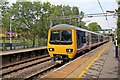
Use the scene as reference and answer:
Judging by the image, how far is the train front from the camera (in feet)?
54.0

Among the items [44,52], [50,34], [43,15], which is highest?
[43,15]

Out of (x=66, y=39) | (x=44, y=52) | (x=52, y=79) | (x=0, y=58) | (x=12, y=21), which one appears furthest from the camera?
(x=12, y=21)

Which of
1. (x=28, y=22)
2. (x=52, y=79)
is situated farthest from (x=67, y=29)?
(x=28, y=22)

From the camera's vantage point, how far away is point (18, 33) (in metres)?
44.1

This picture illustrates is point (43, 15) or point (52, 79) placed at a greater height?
point (43, 15)

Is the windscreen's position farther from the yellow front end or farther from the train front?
the yellow front end

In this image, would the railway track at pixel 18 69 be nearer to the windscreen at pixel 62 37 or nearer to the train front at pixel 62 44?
the train front at pixel 62 44

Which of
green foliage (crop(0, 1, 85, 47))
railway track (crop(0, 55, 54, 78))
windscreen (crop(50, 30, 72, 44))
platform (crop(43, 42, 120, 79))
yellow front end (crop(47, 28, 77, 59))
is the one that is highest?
green foliage (crop(0, 1, 85, 47))

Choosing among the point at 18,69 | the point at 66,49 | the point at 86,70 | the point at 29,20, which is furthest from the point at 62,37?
the point at 29,20

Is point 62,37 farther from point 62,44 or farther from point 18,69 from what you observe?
point 18,69

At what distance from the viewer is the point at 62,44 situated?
16.5 meters

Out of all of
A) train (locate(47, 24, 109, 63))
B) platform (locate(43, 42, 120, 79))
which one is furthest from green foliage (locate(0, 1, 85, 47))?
platform (locate(43, 42, 120, 79))

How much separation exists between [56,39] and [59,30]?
25.4 inches

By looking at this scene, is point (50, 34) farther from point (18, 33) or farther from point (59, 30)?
point (18, 33)
